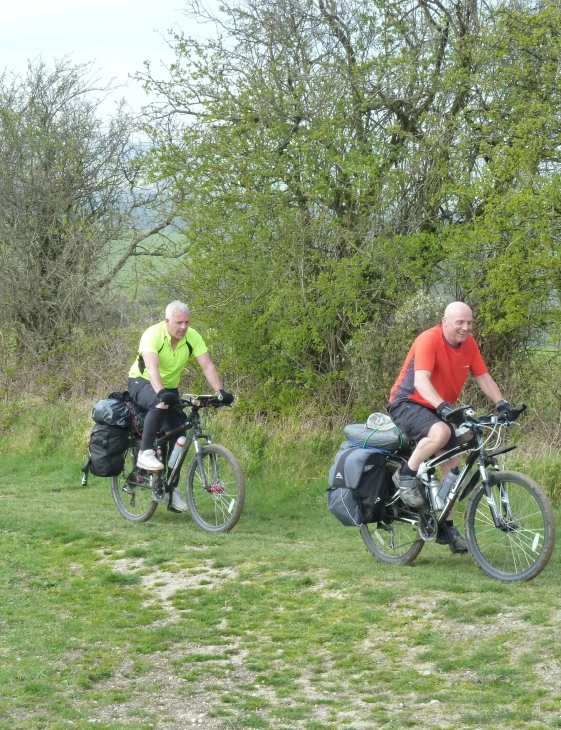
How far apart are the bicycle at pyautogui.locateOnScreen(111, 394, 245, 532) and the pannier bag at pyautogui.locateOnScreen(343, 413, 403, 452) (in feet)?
4.82

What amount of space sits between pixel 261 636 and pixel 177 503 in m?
Result: 3.79

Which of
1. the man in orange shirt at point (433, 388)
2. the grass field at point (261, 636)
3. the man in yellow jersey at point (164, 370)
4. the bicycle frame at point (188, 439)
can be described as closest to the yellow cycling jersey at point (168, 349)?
the man in yellow jersey at point (164, 370)

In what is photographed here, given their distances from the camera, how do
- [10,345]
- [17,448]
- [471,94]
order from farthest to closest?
[10,345] → [17,448] → [471,94]

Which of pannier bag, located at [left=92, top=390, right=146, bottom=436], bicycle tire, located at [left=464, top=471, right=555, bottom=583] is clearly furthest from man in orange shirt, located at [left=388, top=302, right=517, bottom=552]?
pannier bag, located at [left=92, top=390, right=146, bottom=436]

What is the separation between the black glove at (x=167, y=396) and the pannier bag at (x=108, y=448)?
1.09 metres

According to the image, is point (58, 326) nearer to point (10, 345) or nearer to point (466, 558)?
point (10, 345)

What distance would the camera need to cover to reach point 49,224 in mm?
21562

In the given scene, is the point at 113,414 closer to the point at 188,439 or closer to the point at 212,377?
the point at 188,439

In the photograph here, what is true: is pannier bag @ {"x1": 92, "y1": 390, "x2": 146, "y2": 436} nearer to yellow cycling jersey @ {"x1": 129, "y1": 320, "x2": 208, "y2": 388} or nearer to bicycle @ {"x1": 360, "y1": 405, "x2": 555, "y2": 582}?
yellow cycling jersey @ {"x1": 129, "y1": 320, "x2": 208, "y2": 388}

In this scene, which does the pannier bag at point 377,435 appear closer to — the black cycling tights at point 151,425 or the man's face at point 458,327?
the man's face at point 458,327

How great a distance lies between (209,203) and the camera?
1438 centimetres

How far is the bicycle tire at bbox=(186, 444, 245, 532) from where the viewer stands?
949 centimetres

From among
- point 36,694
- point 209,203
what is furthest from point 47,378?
point 36,694

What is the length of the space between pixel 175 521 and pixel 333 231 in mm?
4828
